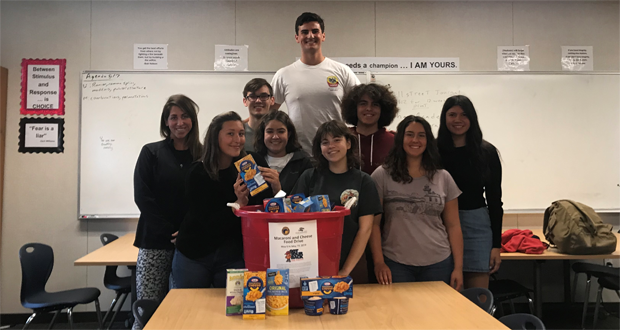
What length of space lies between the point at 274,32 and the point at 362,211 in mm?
2562

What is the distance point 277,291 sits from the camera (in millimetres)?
1367

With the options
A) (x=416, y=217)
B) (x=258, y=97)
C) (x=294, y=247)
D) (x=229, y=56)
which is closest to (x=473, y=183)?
(x=416, y=217)

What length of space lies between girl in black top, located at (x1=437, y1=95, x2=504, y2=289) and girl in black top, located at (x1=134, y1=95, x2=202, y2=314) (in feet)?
4.50

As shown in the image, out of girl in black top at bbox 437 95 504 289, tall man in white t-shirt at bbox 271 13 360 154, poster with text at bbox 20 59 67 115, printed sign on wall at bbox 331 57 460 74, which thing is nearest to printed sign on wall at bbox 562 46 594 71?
printed sign on wall at bbox 331 57 460 74

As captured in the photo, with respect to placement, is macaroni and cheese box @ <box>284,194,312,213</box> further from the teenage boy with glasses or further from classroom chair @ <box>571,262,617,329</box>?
classroom chair @ <box>571,262,617,329</box>

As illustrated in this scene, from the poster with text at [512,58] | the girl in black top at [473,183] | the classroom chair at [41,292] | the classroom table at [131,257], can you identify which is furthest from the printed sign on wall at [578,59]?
the classroom chair at [41,292]

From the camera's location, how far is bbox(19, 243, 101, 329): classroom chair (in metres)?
2.79

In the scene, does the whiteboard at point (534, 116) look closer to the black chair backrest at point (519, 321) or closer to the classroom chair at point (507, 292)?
the classroom chair at point (507, 292)

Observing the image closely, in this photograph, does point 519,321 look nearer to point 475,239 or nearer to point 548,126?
point 475,239

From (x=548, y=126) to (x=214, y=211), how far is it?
3.45 m

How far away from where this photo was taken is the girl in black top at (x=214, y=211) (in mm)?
1744

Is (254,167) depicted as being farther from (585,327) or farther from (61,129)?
(585,327)

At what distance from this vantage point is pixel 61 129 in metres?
3.70

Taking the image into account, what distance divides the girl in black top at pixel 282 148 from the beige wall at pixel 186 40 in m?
1.89
